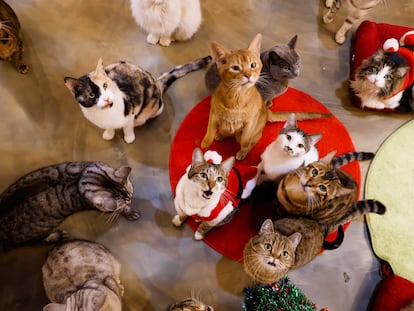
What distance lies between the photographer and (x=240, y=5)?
10.0 feet

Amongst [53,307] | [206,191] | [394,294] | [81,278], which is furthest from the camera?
[394,294]

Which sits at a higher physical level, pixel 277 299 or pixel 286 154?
pixel 286 154

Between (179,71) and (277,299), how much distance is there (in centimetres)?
160

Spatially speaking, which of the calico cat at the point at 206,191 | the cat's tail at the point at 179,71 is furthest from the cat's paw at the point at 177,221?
the cat's tail at the point at 179,71

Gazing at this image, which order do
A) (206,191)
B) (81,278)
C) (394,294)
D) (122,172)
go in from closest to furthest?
(206,191), (81,278), (122,172), (394,294)

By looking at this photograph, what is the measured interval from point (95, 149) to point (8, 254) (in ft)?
2.74

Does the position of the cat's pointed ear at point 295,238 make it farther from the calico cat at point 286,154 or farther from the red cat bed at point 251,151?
the red cat bed at point 251,151

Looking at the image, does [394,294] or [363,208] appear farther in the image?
[394,294]

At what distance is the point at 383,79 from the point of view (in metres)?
2.43

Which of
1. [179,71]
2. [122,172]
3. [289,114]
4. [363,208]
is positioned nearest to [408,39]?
[289,114]

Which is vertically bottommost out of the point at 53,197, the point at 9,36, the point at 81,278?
the point at 81,278

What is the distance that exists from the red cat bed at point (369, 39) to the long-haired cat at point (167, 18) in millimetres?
1241

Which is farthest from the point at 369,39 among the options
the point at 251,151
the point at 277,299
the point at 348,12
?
the point at 277,299

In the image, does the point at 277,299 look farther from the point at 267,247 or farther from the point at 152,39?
the point at 152,39
